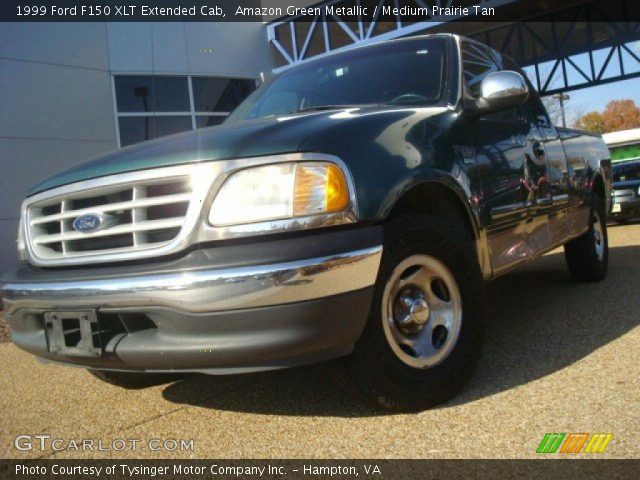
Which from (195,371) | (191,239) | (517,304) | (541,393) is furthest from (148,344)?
(517,304)

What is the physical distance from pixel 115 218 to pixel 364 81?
1.75m

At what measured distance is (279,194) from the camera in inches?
88.7

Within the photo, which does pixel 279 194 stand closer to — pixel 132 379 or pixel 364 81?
pixel 364 81

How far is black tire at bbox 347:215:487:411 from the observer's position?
2.37 metres

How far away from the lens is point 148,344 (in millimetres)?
2230

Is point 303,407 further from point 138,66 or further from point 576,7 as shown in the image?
point 576,7

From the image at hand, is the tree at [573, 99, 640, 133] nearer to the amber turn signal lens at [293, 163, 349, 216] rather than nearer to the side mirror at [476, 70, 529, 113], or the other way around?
the side mirror at [476, 70, 529, 113]

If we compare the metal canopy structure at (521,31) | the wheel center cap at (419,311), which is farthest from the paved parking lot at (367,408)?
the metal canopy structure at (521,31)

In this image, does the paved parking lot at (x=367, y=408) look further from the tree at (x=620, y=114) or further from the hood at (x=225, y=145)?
the tree at (x=620, y=114)

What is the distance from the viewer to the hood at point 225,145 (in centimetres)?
230

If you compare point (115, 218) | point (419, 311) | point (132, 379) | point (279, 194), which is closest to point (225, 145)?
point (279, 194)

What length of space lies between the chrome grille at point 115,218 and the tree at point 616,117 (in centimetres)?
6277

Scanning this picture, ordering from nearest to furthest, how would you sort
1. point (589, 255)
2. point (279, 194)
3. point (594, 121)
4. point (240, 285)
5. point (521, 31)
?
point (240, 285)
point (279, 194)
point (589, 255)
point (521, 31)
point (594, 121)

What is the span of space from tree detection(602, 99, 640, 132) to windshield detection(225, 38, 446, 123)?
62.8 meters
